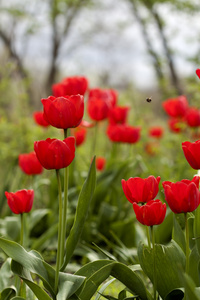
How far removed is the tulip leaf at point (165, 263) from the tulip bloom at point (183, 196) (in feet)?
0.77

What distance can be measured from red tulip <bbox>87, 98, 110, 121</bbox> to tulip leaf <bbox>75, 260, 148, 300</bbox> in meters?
1.45

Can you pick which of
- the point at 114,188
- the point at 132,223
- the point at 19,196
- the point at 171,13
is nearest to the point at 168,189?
the point at 19,196

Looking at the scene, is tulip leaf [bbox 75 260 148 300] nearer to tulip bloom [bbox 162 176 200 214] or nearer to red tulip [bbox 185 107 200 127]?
tulip bloom [bbox 162 176 200 214]

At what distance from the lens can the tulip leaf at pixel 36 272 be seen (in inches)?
46.5

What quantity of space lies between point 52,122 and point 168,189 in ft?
1.37

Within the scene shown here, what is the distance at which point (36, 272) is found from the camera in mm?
1240

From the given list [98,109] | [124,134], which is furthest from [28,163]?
[124,134]

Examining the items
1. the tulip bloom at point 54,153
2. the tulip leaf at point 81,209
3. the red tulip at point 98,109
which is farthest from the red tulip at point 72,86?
the tulip bloom at point 54,153

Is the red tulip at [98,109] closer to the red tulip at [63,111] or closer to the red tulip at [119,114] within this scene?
the red tulip at [119,114]

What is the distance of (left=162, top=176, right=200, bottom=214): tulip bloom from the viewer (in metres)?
1.08

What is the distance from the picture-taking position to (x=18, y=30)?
1652 centimetres

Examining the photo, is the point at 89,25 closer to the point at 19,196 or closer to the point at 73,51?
the point at 73,51

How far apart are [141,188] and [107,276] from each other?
0.92 feet

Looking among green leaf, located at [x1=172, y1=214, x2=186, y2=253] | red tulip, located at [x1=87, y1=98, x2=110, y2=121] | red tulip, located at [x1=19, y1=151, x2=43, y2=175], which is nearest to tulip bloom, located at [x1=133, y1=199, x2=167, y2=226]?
green leaf, located at [x1=172, y1=214, x2=186, y2=253]
